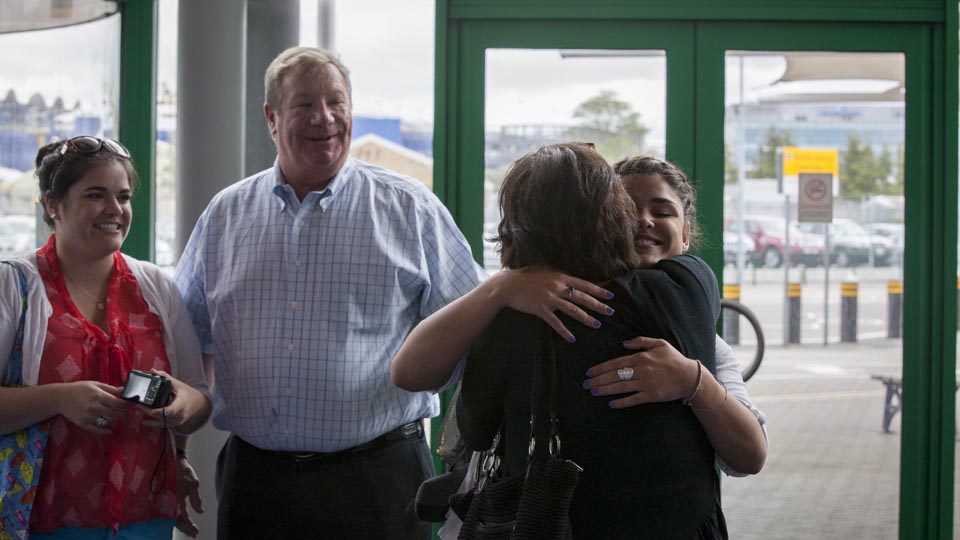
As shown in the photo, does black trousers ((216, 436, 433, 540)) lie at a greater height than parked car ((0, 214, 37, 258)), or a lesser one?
lesser

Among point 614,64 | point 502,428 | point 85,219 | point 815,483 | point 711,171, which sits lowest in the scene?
point 815,483

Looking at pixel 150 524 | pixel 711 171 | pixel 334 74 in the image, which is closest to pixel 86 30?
pixel 334 74

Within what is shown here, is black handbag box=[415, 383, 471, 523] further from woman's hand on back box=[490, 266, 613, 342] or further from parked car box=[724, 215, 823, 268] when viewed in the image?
parked car box=[724, 215, 823, 268]

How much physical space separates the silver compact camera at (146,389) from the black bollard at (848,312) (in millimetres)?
2636

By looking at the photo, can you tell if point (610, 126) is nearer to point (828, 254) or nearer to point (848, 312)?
point (828, 254)

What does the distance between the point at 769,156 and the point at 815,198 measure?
9.8 inches

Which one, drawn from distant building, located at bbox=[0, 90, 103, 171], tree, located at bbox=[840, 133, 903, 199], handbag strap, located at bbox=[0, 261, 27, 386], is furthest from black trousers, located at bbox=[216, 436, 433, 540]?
tree, located at bbox=[840, 133, 903, 199]

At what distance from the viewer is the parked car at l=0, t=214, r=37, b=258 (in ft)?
11.8

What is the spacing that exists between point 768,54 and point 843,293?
3.24ft

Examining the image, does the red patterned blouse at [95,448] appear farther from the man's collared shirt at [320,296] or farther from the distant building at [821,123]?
the distant building at [821,123]

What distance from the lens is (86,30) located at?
12.4 ft

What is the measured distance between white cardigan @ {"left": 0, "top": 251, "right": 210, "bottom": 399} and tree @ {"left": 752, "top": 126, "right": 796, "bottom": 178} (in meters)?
2.27

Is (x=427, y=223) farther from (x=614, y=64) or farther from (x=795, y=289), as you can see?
(x=795, y=289)

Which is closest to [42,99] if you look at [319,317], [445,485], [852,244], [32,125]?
[32,125]
